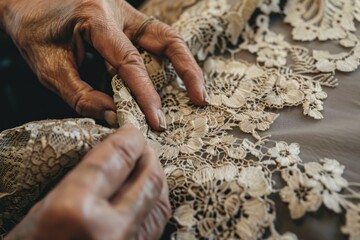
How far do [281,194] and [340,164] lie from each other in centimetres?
11

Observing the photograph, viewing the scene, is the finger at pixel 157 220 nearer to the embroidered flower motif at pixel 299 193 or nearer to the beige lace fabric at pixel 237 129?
the beige lace fabric at pixel 237 129

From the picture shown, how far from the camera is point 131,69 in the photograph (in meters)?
0.72

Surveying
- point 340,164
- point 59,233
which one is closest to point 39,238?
point 59,233

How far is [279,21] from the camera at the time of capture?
939 millimetres

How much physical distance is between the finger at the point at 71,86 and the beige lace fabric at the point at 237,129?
45mm

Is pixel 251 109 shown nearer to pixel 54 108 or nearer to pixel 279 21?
pixel 279 21

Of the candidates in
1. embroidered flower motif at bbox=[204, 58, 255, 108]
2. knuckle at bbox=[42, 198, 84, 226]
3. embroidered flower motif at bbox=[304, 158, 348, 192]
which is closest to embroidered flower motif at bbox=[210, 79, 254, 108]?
embroidered flower motif at bbox=[204, 58, 255, 108]

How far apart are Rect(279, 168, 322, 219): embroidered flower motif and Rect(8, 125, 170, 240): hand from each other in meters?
0.17

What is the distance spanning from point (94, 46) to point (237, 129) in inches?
13.2

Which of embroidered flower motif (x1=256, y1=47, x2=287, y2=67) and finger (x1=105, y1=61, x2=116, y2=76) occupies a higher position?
embroidered flower motif (x1=256, y1=47, x2=287, y2=67)

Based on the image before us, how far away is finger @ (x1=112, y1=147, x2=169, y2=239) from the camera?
17.6 inches

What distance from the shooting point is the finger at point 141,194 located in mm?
448

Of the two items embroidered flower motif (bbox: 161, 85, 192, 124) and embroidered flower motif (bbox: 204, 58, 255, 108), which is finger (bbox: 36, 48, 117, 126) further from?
embroidered flower motif (bbox: 204, 58, 255, 108)

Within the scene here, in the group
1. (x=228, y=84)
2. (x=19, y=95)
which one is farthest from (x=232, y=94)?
(x=19, y=95)
